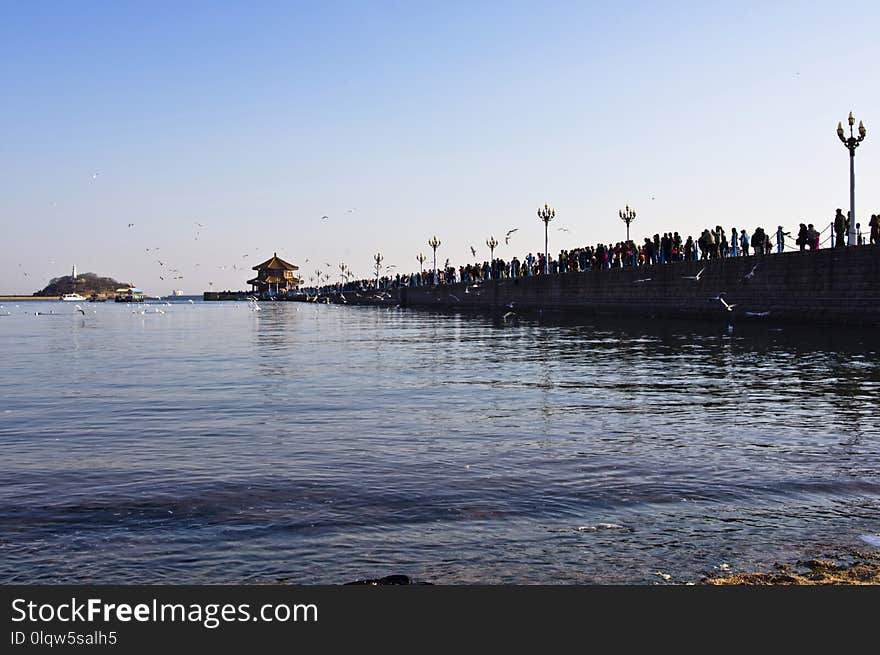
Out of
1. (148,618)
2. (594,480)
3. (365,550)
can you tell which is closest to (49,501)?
(365,550)

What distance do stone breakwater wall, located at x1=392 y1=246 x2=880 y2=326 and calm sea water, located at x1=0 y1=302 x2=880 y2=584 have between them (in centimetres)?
1277

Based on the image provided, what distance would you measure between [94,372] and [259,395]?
729 cm

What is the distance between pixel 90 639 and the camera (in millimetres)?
3717

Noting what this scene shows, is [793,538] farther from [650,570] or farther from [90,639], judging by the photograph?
[90,639]

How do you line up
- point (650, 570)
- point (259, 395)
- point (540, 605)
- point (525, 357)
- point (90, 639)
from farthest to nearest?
point (525, 357) < point (259, 395) < point (650, 570) < point (540, 605) < point (90, 639)

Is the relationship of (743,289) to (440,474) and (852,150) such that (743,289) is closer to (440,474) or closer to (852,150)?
(852,150)

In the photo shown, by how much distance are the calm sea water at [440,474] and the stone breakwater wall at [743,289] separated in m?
12.8

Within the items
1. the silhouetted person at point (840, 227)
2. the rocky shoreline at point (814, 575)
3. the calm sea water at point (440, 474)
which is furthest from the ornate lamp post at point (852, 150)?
the rocky shoreline at point (814, 575)

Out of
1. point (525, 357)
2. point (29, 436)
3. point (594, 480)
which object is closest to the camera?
point (594, 480)

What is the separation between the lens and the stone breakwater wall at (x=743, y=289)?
29.9m

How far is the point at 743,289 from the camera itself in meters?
37.1

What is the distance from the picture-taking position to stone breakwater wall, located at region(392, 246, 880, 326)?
98.0ft

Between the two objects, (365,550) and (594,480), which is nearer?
(365,550)

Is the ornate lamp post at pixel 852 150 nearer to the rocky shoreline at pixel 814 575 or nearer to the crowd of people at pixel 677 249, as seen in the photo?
the crowd of people at pixel 677 249
